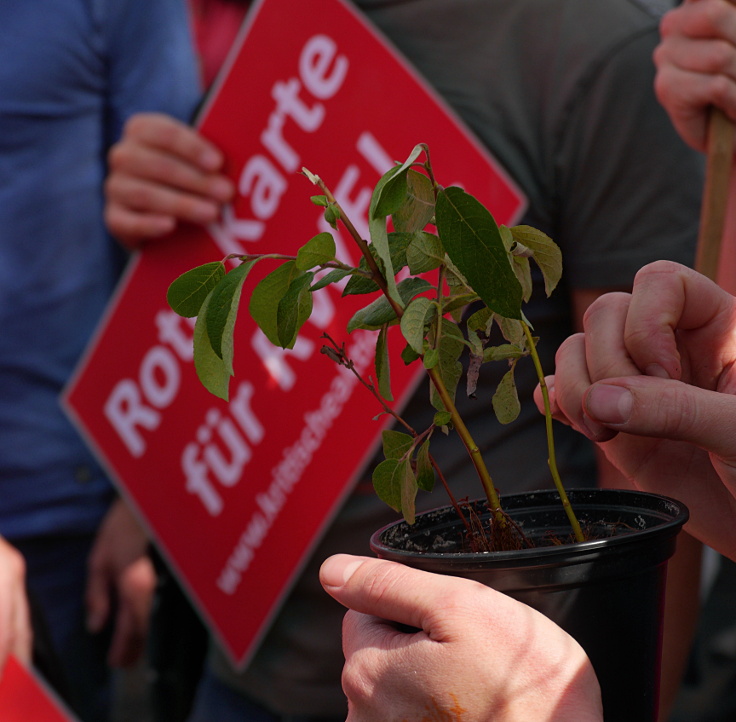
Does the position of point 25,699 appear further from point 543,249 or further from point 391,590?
point 543,249

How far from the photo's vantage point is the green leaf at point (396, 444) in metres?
0.63

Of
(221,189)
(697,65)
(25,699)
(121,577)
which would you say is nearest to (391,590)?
(697,65)

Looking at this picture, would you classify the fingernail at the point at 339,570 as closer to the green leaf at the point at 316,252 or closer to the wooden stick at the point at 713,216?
the green leaf at the point at 316,252

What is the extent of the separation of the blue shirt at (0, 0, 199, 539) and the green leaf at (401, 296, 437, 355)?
4.12 feet

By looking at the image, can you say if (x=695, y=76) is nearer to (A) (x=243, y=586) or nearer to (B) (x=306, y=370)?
(B) (x=306, y=370)

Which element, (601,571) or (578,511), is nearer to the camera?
(601,571)

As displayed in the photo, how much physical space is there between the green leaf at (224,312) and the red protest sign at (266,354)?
0.66 metres

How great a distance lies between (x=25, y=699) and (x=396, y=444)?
84cm

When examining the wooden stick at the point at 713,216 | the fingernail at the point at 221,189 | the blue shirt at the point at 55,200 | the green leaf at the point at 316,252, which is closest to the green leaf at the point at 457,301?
the green leaf at the point at 316,252

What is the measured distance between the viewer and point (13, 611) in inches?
50.5

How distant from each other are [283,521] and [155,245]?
510 mm

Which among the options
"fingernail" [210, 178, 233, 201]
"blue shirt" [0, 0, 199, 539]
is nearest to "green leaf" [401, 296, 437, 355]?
"fingernail" [210, 178, 233, 201]

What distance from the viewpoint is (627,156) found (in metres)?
1.16

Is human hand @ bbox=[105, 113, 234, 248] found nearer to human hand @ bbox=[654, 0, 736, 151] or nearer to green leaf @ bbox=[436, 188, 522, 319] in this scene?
human hand @ bbox=[654, 0, 736, 151]
